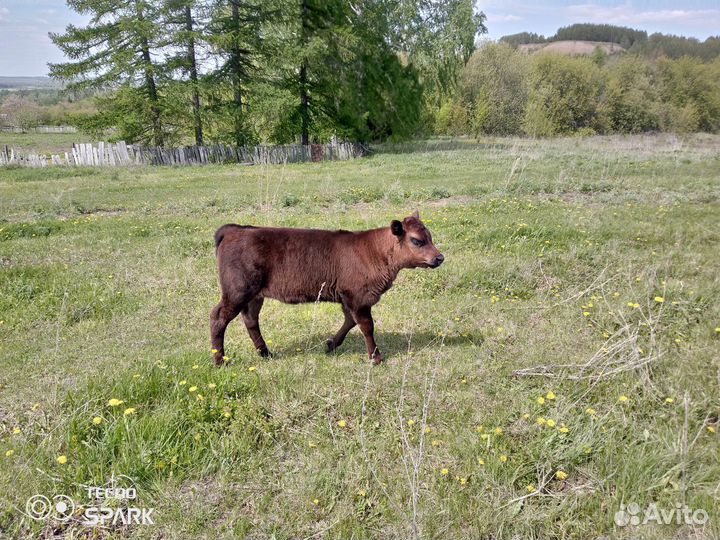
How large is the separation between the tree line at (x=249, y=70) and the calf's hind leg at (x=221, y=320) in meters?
25.3

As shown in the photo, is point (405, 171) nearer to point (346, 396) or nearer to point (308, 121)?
point (308, 121)

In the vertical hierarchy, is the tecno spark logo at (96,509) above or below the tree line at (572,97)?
below

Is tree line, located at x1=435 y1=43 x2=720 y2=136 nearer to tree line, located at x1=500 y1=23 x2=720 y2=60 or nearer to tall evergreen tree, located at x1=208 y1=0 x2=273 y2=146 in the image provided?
tree line, located at x1=500 y1=23 x2=720 y2=60

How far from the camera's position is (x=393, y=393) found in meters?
4.53

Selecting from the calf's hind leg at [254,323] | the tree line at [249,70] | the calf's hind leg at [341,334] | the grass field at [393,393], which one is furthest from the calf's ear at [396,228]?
the tree line at [249,70]

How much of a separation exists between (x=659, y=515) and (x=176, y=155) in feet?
97.5

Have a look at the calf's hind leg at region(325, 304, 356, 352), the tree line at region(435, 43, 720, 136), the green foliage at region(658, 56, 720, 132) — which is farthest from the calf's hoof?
the green foliage at region(658, 56, 720, 132)

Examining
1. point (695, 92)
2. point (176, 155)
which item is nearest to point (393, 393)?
point (176, 155)

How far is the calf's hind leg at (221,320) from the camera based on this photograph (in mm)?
5105

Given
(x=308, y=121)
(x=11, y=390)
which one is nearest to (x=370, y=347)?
(x=11, y=390)

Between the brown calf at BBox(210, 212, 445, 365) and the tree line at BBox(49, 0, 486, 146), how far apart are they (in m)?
24.9

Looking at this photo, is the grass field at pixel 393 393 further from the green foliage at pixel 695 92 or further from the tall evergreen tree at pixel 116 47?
the green foliage at pixel 695 92

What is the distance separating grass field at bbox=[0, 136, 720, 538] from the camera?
3219mm

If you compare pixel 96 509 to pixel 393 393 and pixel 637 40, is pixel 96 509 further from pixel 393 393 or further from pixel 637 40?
pixel 637 40
